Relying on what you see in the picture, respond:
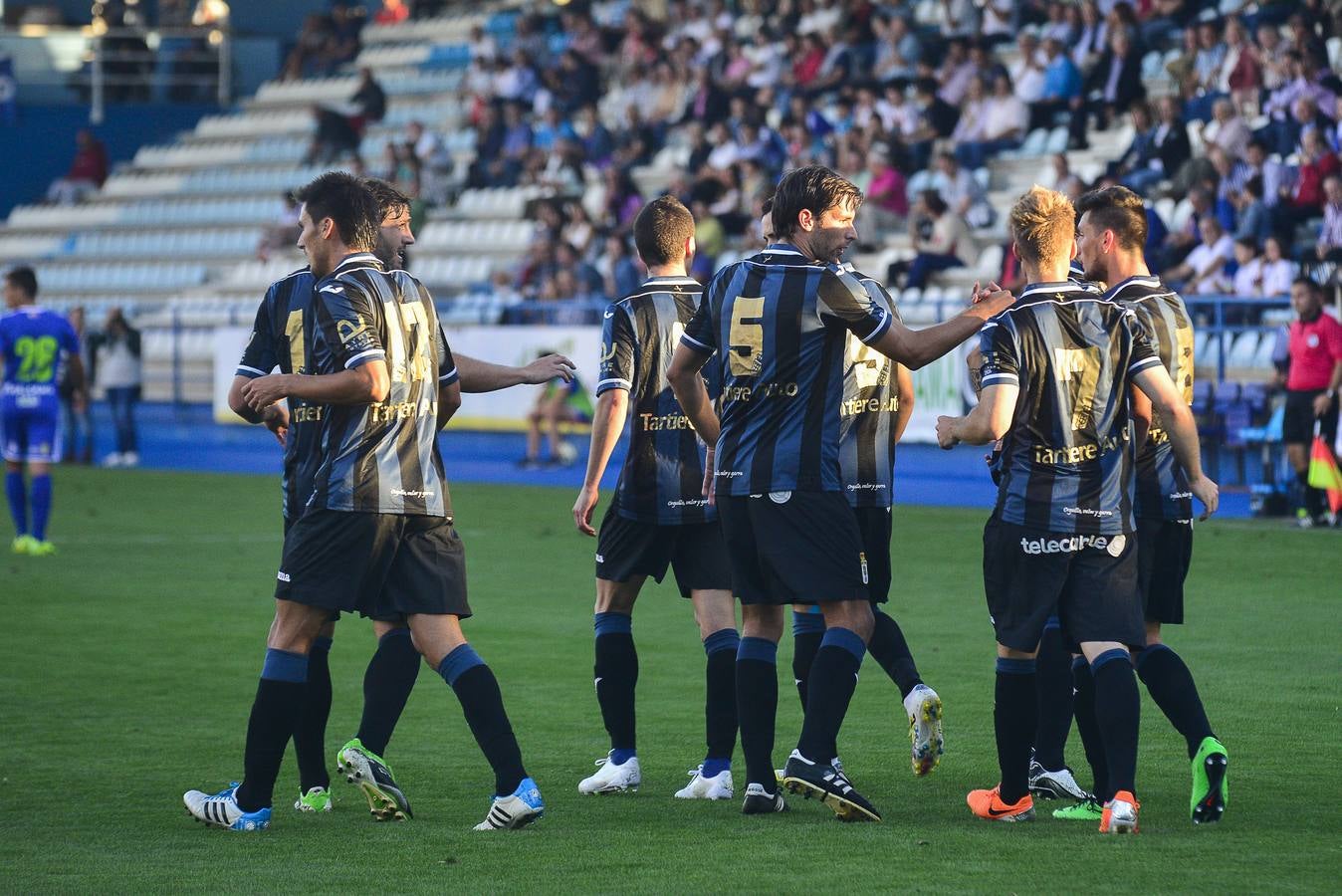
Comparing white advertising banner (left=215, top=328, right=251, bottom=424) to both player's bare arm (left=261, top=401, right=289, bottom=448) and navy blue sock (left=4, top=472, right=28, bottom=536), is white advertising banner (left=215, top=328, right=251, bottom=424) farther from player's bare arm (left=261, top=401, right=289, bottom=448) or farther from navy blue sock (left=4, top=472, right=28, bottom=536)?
player's bare arm (left=261, top=401, right=289, bottom=448)

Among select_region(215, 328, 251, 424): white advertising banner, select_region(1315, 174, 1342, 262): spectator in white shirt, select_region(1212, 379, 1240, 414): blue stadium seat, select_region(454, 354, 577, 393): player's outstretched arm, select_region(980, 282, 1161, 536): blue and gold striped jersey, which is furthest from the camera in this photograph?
select_region(215, 328, 251, 424): white advertising banner

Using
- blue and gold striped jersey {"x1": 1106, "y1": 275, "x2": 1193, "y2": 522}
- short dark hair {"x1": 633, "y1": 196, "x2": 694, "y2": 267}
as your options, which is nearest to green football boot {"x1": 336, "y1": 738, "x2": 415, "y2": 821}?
short dark hair {"x1": 633, "y1": 196, "x2": 694, "y2": 267}

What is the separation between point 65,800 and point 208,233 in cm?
2585

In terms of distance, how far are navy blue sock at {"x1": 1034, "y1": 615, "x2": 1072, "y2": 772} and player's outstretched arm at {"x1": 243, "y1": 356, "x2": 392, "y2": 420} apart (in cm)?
209

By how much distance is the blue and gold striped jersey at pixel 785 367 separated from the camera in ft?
19.2

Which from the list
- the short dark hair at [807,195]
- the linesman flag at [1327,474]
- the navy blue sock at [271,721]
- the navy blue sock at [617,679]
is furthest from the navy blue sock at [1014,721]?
the linesman flag at [1327,474]

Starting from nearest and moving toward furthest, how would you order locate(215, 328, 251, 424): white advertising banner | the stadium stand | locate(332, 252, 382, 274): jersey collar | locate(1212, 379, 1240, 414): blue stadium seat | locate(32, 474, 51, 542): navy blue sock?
locate(332, 252, 382, 274): jersey collar
locate(32, 474, 51, 542): navy blue sock
locate(1212, 379, 1240, 414): blue stadium seat
the stadium stand
locate(215, 328, 251, 424): white advertising banner

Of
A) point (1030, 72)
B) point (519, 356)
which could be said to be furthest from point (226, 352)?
point (1030, 72)

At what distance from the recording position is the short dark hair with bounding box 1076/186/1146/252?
6.07 meters

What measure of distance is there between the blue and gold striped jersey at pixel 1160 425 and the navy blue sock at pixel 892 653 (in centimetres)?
92

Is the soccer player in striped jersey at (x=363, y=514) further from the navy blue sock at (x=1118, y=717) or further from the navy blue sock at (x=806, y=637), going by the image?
the navy blue sock at (x=1118, y=717)

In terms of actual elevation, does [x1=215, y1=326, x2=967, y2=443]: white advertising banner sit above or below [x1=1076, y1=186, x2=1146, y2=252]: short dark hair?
below

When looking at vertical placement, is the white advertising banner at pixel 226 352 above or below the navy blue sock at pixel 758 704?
above

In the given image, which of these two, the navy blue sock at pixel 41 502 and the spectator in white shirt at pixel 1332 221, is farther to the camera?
the spectator in white shirt at pixel 1332 221
